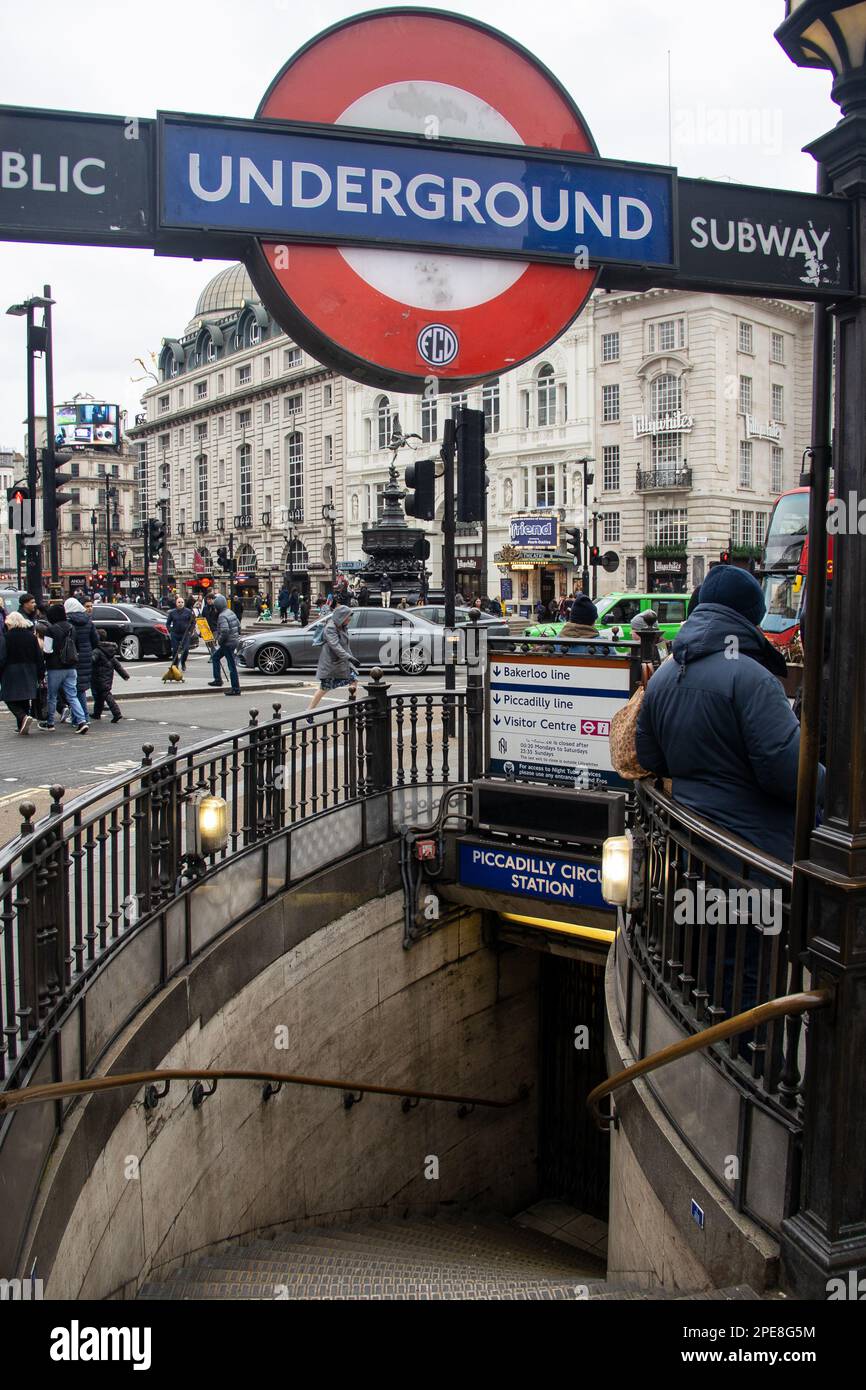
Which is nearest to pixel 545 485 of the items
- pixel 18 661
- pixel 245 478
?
pixel 245 478

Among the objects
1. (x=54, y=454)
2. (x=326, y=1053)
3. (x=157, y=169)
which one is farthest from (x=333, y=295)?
(x=54, y=454)

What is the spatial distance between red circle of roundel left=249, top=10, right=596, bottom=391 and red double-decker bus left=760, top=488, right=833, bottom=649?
1790 centimetres

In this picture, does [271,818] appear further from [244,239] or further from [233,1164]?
[244,239]

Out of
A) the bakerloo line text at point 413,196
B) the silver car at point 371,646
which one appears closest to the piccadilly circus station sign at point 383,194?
the bakerloo line text at point 413,196

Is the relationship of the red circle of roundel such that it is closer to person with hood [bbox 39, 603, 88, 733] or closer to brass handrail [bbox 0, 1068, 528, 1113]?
brass handrail [bbox 0, 1068, 528, 1113]

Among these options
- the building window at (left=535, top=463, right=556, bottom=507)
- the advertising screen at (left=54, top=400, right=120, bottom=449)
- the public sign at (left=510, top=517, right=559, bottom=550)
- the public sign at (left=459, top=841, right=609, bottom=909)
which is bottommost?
the public sign at (left=459, top=841, right=609, bottom=909)

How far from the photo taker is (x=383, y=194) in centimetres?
277

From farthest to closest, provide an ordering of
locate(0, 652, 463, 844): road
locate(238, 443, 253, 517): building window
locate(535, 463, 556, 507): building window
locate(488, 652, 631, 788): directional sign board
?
locate(238, 443, 253, 517): building window, locate(535, 463, 556, 507): building window, locate(0, 652, 463, 844): road, locate(488, 652, 631, 788): directional sign board

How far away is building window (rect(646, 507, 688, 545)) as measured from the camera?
48438 mm

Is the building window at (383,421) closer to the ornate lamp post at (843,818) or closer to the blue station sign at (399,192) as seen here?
the ornate lamp post at (843,818)

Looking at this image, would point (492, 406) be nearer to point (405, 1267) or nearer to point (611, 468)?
point (611, 468)

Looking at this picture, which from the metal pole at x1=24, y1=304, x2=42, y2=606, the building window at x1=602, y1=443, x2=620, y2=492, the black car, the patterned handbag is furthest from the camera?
the building window at x1=602, y1=443, x2=620, y2=492

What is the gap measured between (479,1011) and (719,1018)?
6806 mm

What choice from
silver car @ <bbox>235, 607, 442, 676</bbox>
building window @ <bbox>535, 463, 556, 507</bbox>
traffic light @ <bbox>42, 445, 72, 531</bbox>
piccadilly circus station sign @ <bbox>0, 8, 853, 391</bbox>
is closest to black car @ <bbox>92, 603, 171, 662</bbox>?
silver car @ <bbox>235, 607, 442, 676</bbox>
